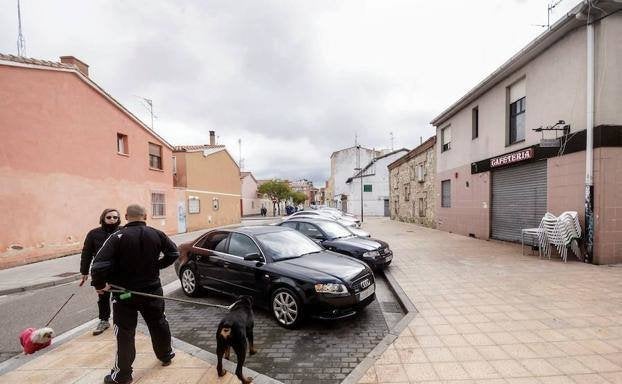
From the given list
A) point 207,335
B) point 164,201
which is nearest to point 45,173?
point 164,201

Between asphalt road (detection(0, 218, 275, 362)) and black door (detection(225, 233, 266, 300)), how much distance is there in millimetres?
2382

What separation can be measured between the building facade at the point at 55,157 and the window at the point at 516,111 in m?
16.3

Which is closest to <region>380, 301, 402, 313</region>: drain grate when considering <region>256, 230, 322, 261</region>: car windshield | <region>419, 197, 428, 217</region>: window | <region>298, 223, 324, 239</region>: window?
<region>256, 230, 322, 261</region>: car windshield

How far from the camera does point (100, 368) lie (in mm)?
3367

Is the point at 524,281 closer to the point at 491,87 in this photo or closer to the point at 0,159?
the point at 491,87

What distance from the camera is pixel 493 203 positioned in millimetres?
12367

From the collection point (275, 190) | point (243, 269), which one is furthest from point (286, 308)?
point (275, 190)

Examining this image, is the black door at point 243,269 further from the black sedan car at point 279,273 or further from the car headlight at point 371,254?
the car headlight at point 371,254

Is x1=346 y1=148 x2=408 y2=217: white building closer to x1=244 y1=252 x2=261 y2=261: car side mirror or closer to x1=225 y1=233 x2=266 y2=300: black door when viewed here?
x1=225 y1=233 x2=266 y2=300: black door

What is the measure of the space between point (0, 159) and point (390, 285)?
11.8 m

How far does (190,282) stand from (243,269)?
166 cm

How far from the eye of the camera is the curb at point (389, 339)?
3162 millimetres

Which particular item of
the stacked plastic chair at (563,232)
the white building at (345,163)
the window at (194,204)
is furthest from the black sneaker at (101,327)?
the white building at (345,163)

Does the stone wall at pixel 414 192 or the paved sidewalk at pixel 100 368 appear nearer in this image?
the paved sidewalk at pixel 100 368
